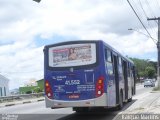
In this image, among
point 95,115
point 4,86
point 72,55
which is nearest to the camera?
point 72,55

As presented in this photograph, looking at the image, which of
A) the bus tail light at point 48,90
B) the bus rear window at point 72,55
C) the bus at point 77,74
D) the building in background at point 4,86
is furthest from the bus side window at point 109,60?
the building in background at point 4,86

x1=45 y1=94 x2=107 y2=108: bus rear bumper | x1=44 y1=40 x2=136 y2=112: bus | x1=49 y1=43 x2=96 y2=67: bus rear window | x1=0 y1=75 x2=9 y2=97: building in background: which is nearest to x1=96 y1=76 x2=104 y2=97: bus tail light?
x1=44 y1=40 x2=136 y2=112: bus

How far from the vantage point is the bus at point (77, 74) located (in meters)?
17.0

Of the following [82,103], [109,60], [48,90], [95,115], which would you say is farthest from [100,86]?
[95,115]

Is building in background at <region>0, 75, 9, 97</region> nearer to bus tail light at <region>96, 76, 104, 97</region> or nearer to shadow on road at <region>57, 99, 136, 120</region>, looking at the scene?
shadow on road at <region>57, 99, 136, 120</region>

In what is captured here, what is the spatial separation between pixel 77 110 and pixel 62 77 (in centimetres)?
454

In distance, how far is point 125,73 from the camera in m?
25.7

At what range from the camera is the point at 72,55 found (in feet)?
57.8

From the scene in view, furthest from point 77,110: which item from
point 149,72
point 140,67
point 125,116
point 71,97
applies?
point 140,67

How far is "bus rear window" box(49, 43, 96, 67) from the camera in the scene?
17.4 metres

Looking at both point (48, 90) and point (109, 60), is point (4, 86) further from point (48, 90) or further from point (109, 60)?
point (48, 90)

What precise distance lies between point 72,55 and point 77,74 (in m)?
0.84

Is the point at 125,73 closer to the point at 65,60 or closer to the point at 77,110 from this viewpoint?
the point at 77,110

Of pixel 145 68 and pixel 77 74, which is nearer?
pixel 77 74
